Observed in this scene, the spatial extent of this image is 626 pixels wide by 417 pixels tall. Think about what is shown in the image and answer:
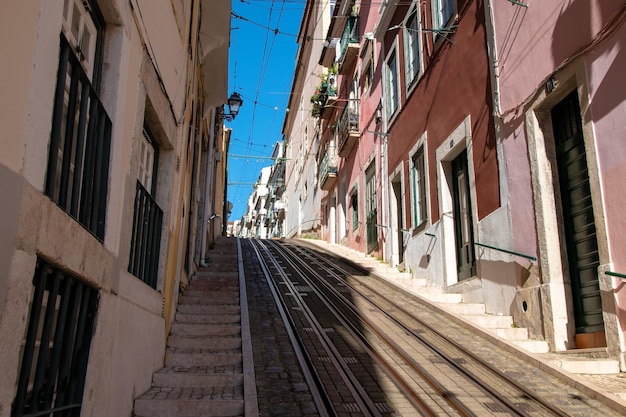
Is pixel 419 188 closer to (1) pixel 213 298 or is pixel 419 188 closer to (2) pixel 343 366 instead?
(1) pixel 213 298

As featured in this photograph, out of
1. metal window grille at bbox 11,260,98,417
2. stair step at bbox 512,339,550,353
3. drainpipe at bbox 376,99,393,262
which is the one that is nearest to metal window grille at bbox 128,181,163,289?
metal window grille at bbox 11,260,98,417

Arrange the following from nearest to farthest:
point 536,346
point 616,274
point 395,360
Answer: point 616,274 → point 395,360 → point 536,346

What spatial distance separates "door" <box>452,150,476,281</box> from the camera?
9.73 m

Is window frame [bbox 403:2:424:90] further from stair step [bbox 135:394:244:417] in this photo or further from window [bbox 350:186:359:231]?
stair step [bbox 135:394:244:417]

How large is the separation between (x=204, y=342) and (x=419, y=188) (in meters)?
6.90

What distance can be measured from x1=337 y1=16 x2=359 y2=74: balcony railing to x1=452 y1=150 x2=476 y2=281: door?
1021cm

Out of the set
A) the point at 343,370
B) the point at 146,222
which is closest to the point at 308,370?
the point at 343,370

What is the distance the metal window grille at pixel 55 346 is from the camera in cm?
281

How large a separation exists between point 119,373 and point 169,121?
2.94 meters

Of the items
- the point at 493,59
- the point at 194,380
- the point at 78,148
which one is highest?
the point at 493,59

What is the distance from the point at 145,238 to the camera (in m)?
5.65

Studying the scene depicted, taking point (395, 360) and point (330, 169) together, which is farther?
point (330, 169)

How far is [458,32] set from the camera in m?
10.1

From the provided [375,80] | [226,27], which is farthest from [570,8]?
[375,80]
